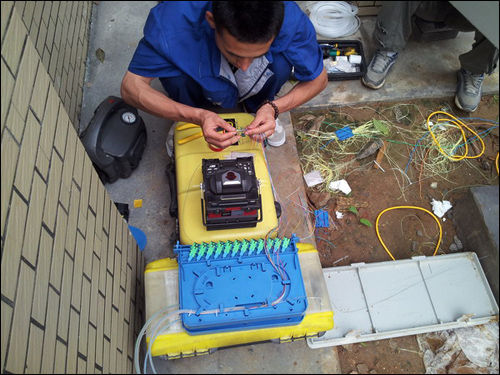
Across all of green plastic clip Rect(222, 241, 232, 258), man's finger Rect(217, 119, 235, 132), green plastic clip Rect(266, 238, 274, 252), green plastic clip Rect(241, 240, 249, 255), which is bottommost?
green plastic clip Rect(266, 238, 274, 252)

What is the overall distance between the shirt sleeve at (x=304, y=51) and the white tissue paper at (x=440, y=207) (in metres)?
1.05

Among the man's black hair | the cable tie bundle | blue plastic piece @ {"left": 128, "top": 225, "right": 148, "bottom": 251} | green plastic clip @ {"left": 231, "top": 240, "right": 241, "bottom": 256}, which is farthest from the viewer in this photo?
the cable tie bundle

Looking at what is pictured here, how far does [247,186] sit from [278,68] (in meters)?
0.69

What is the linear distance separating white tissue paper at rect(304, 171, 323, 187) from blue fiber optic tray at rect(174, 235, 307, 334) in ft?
2.78

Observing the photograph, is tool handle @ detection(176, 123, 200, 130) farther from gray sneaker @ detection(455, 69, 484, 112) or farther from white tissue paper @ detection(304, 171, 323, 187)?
gray sneaker @ detection(455, 69, 484, 112)

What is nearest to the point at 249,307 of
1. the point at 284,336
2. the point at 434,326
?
the point at 284,336

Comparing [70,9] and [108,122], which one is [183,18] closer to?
[108,122]

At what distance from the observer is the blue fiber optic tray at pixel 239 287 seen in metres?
1.28

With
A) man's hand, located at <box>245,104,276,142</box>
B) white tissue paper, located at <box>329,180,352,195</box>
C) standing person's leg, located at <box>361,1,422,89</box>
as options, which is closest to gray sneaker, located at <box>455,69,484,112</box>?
standing person's leg, located at <box>361,1,422,89</box>

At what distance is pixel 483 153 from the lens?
234 centimetres

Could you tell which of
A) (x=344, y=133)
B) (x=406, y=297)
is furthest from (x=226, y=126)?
(x=406, y=297)

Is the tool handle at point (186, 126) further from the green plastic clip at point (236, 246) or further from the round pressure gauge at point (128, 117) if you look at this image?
the green plastic clip at point (236, 246)

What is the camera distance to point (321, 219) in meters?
2.07

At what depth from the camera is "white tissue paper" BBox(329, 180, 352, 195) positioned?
220 centimetres
